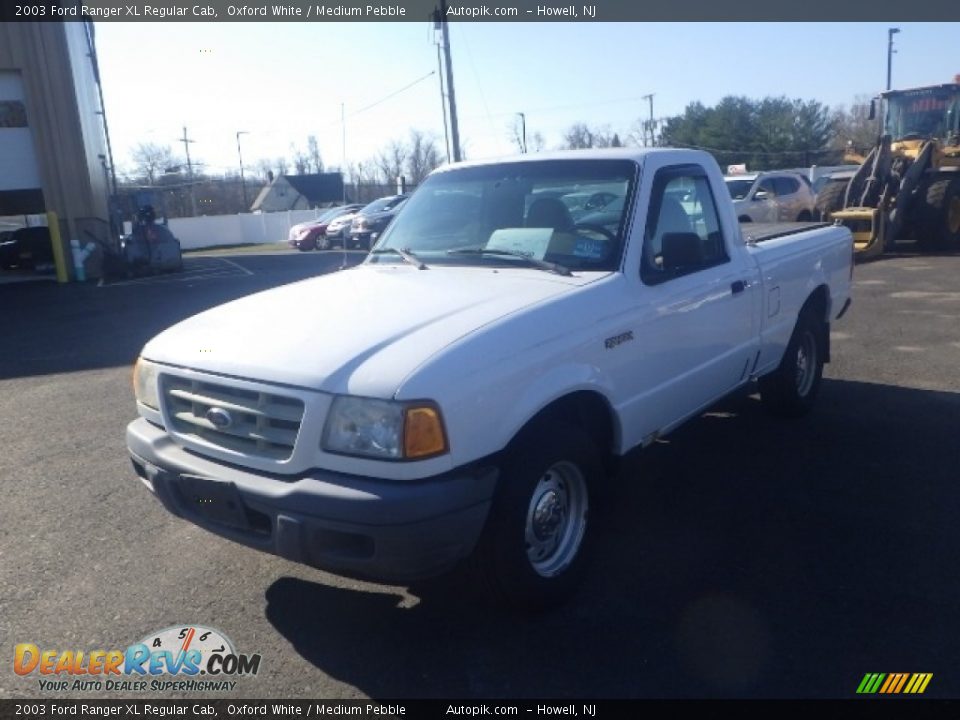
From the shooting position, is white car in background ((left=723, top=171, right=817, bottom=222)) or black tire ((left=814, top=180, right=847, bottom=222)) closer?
black tire ((left=814, top=180, right=847, bottom=222))

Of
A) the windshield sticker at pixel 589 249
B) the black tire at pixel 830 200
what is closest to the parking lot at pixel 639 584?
the windshield sticker at pixel 589 249

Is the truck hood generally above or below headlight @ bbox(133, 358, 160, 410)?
above

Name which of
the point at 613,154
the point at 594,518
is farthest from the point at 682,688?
the point at 613,154

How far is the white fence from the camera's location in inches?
1709

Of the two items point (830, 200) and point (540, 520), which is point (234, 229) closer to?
point (830, 200)

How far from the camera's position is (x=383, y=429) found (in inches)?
114

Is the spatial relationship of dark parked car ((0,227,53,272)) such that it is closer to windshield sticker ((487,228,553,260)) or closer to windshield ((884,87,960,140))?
windshield ((884,87,960,140))

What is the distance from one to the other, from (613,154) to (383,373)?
90.0 inches

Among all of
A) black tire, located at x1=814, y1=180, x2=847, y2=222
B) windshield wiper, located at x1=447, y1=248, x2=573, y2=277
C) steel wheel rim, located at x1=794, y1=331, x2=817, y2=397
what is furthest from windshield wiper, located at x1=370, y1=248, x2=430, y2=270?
black tire, located at x1=814, y1=180, x2=847, y2=222

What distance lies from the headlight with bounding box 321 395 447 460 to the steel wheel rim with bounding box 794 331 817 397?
4058 millimetres

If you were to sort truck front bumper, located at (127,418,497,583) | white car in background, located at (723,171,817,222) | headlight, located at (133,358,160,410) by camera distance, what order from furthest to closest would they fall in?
1. white car in background, located at (723,171,817,222)
2. headlight, located at (133,358,160,410)
3. truck front bumper, located at (127,418,497,583)

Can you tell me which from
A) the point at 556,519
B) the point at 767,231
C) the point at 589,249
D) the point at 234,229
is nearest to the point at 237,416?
the point at 556,519

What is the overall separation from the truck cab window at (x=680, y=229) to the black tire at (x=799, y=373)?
1410mm

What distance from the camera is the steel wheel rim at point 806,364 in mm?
6105
